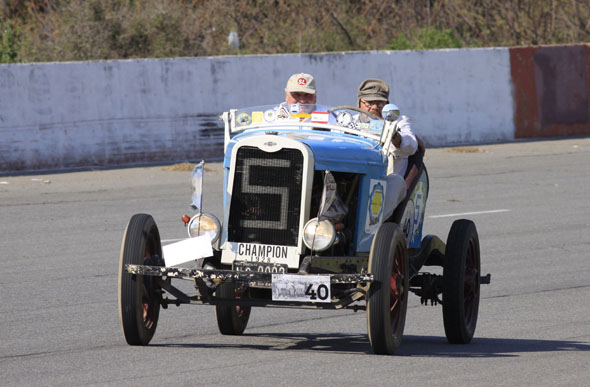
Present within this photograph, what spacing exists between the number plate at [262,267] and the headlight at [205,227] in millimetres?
246

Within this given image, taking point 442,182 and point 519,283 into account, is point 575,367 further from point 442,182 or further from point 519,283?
point 442,182

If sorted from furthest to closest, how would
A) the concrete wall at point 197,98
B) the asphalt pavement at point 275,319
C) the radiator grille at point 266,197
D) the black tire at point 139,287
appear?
the concrete wall at point 197,98
the radiator grille at point 266,197
the black tire at point 139,287
the asphalt pavement at point 275,319

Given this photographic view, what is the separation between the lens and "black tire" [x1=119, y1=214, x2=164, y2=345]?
22.1 feet

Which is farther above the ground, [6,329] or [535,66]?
[535,66]

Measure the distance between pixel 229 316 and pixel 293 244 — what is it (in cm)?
104

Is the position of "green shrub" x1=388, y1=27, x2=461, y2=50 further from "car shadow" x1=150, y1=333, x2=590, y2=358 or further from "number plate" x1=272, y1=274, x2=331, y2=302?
"number plate" x1=272, y1=274, x2=331, y2=302

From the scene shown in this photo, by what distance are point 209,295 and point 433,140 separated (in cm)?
1728

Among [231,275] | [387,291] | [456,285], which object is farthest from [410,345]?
[231,275]

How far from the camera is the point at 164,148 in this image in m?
20.3

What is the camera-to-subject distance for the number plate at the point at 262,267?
6.76 meters

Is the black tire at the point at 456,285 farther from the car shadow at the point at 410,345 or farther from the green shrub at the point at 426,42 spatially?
the green shrub at the point at 426,42

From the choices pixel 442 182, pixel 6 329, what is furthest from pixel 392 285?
pixel 442 182

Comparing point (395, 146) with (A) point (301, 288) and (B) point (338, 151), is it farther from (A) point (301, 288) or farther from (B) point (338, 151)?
(A) point (301, 288)

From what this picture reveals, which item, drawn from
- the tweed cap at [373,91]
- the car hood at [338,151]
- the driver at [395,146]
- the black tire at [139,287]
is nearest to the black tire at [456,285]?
the driver at [395,146]
